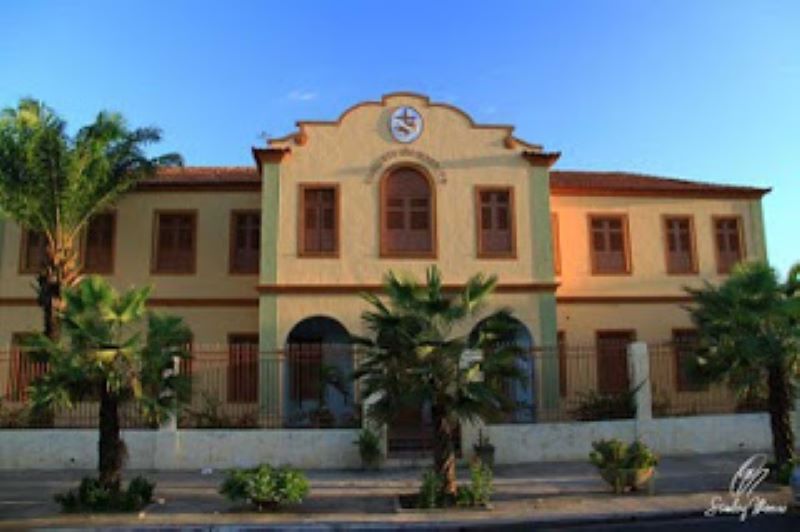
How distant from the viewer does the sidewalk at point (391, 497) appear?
1127cm

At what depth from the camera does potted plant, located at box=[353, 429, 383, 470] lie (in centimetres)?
1550

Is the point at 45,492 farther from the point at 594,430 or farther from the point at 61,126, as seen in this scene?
the point at 594,430

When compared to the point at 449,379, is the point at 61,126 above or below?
above

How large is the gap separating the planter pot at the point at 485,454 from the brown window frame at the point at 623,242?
29.1 feet

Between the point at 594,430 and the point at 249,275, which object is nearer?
the point at 594,430

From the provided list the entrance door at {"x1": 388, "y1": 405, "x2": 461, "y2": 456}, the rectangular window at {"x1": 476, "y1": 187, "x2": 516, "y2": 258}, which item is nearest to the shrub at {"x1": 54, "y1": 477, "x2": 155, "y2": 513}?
the entrance door at {"x1": 388, "y1": 405, "x2": 461, "y2": 456}

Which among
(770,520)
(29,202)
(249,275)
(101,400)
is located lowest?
(770,520)

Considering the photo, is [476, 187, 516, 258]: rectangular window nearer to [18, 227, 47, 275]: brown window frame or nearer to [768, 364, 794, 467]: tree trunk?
[768, 364, 794, 467]: tree trunk

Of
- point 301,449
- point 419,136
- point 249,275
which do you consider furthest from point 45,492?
point 419,136

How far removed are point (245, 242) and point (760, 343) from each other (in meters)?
14.3

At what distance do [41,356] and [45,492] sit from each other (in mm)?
2788

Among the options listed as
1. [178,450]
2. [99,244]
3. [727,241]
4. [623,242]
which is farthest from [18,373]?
[727,241]

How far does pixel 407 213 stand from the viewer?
20.3 m

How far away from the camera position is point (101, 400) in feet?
39.4
